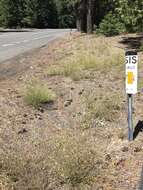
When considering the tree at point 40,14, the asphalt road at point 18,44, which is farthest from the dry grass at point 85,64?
the tree at point 40,14

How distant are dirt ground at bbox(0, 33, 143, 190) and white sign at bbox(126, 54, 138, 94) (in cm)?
77

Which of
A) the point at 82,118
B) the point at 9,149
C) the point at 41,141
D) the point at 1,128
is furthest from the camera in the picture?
the point at 82,118

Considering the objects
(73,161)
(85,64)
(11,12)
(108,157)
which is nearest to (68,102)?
(108,157)

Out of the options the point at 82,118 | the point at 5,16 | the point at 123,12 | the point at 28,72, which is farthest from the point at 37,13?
the point at 82,118

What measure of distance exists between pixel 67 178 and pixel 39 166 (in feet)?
1.30

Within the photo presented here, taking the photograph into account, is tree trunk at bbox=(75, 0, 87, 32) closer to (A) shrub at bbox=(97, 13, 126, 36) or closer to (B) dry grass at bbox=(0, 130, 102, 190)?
(A) shrub at bbox=(97, 13, 126, 36)

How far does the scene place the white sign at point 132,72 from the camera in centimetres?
800

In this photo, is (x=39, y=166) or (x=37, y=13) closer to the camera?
(x=39, y=166)

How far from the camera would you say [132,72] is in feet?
26.5

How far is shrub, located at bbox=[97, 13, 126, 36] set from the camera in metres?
29.2

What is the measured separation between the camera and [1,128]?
8.21m

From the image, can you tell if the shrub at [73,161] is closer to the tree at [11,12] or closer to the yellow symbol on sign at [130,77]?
the yellow symbol on sign at [130,77]

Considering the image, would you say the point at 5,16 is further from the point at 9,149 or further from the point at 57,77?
the point at 9,149

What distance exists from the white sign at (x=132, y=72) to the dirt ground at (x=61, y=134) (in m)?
0.77
